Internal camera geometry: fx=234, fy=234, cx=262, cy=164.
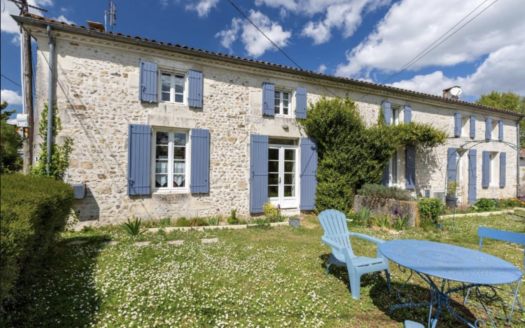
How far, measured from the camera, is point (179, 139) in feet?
20.8

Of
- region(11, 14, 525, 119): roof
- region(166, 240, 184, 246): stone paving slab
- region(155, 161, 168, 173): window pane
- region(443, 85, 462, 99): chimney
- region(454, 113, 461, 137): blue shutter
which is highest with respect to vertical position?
region(443, 85, 462, 99): chimney

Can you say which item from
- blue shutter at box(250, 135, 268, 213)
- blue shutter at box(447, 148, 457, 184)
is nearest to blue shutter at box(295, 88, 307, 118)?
blue shutter at box(250, 135, 268, 213)

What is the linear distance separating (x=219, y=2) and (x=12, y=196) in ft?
17.1

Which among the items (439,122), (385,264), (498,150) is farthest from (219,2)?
(498,150)

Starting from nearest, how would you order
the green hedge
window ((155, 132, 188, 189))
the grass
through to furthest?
the green hedge < the grass < window ((155, 132, 188, 189))

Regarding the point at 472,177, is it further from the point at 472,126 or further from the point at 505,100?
the point at 505,100

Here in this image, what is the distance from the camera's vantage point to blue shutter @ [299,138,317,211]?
23.9 ft

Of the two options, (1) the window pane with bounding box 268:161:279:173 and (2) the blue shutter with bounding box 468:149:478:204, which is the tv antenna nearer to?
(1) the window pane with bounding box 268:161:279:173

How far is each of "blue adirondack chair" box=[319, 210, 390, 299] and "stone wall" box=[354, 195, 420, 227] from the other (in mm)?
3631

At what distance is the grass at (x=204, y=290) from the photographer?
238 cm

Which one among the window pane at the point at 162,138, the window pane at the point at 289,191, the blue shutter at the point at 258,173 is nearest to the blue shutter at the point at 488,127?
the window pane at the point at 289,191

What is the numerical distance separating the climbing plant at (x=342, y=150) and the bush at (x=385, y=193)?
18.4 inches

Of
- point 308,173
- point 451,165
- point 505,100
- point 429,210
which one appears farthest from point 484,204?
point 505,100

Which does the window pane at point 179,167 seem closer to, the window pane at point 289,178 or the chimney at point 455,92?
the window pane at point 289,178
